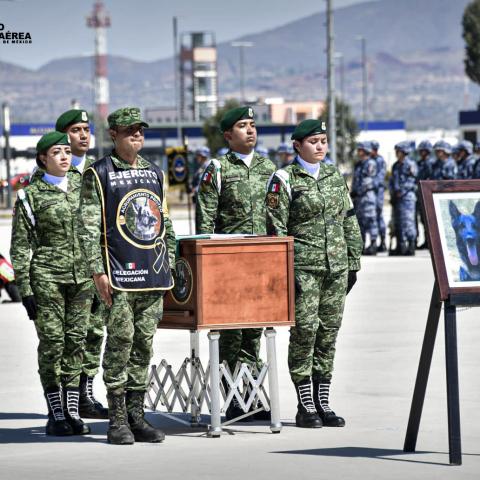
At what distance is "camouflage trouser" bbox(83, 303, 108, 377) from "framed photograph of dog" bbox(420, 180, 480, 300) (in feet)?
8.82

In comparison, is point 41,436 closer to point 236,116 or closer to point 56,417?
point 56,417

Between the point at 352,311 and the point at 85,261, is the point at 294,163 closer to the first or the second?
the point at 85,261

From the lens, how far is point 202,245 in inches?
362

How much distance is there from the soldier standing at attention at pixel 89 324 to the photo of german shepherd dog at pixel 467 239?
2.83 meters

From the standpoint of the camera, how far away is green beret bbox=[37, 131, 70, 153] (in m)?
9.74

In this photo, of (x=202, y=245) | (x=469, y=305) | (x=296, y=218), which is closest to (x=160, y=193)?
(x=202, y=245)

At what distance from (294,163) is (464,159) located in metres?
18.7

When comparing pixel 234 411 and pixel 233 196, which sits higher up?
pixel 233 196

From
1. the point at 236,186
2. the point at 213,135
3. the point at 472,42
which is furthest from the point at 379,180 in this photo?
the point at 472,42

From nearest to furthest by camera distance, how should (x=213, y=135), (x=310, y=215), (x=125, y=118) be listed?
(x=125, y=118) < (x=310, y=215) < (x=213, y=135)

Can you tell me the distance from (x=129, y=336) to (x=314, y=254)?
1372mm

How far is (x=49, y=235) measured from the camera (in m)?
9.73

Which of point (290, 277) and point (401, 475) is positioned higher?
point (290, 277)

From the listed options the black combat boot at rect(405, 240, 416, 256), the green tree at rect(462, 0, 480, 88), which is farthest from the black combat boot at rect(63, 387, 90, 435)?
the green tree at rect(462, 0, 480, 88)
